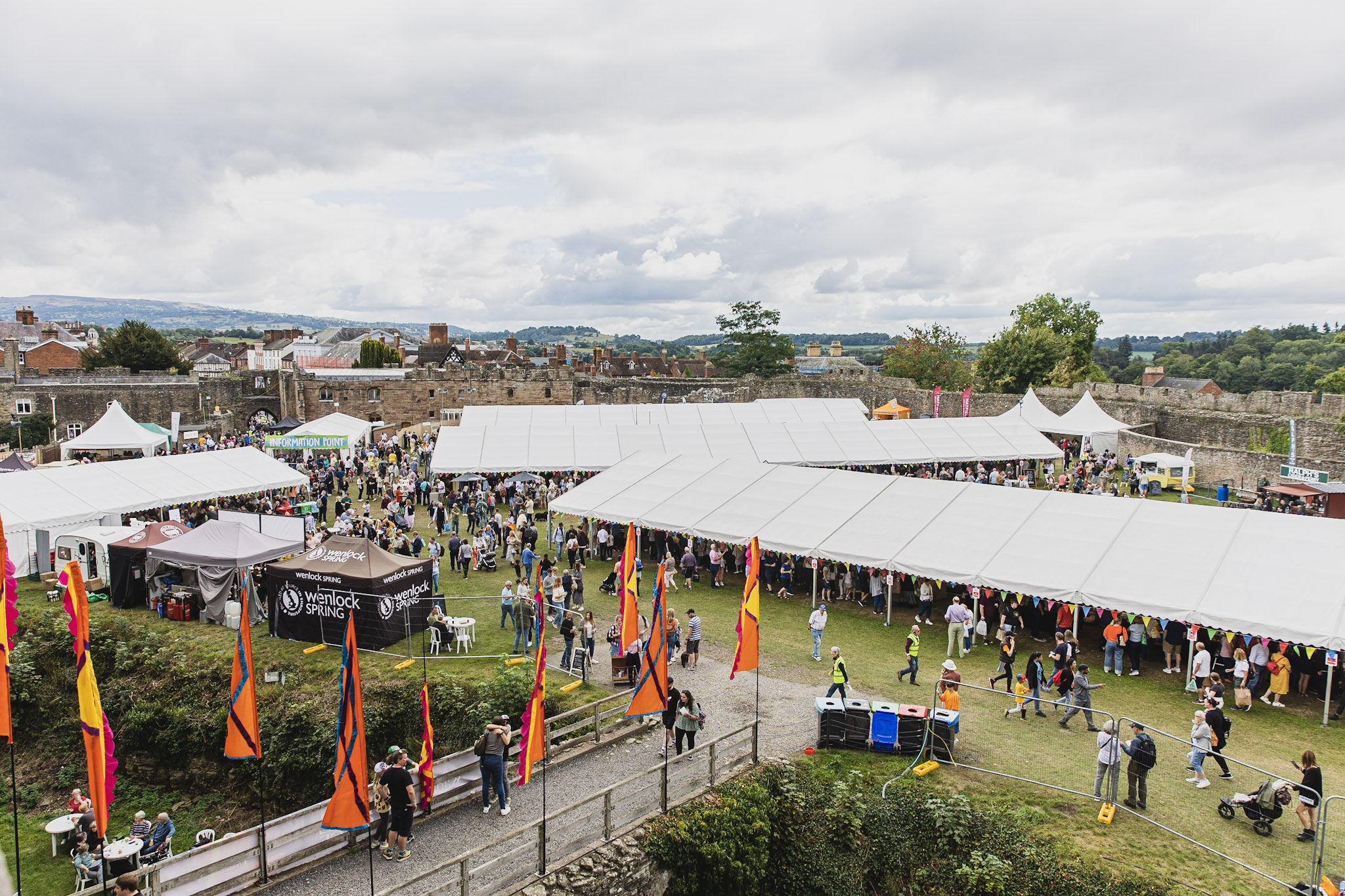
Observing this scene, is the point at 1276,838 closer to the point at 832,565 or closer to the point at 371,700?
the point at 832,565

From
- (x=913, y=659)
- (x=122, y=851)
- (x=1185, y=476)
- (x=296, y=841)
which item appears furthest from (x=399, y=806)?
(x=1185, y=476)

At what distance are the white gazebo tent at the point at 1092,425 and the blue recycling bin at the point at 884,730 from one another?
1163 inches

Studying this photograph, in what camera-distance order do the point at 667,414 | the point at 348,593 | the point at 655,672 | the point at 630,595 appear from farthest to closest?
the point at 667,414 → the point at 348,593 → the point at 630,595 → the point at 655,672

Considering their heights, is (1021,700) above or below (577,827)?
above

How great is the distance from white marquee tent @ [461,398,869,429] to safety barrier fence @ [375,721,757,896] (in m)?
22.5

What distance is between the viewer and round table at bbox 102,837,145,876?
968 cm

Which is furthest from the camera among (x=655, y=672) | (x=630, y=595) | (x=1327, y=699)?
(x=630, y=595)

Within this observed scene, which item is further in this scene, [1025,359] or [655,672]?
[1025,359]

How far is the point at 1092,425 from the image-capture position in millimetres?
37031

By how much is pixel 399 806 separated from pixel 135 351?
222 ft

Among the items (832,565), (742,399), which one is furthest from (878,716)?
(742,399)

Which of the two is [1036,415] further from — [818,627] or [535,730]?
[535,730]

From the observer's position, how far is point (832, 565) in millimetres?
18016

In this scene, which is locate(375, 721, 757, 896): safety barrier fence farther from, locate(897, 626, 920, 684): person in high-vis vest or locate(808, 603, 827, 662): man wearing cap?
locate(808, 603, 827, 662): man wearing cap
